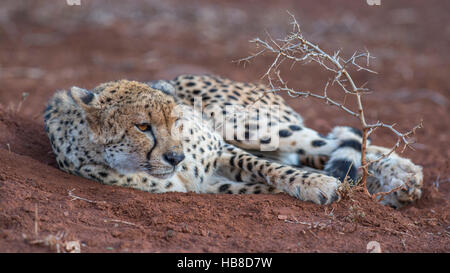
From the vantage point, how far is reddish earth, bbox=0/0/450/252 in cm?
244

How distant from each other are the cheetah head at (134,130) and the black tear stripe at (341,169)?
1.11 meters

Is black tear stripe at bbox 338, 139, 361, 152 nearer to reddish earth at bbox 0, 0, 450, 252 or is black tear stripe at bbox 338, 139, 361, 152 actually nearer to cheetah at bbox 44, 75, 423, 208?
cheetah at bbox 44, 75, 423, 208

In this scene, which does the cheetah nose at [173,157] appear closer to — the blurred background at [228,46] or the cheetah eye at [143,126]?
the cheetah eye at [143,126]

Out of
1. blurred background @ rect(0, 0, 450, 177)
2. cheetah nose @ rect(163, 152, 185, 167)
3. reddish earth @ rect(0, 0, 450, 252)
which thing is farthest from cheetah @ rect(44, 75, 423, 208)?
blurred background @ rect(0, 0, 450, 177)

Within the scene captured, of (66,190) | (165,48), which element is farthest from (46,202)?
(165,48)

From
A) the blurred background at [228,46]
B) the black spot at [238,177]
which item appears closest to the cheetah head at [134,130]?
the black spot at [238,177]

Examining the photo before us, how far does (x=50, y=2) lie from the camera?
9.87 metres

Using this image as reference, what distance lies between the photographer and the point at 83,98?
2924mm

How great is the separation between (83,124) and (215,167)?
93cm

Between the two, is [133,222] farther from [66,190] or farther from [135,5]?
[135,5]

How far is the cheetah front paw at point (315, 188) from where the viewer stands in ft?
9.54

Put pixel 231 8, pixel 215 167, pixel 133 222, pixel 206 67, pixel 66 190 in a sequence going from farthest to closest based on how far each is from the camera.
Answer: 1. pixel 231 8
2. pixel 206 67
3. pixel 215 167
4. pixel 66 190
5. pixel 133 222

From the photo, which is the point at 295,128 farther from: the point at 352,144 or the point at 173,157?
the point at 173,157
